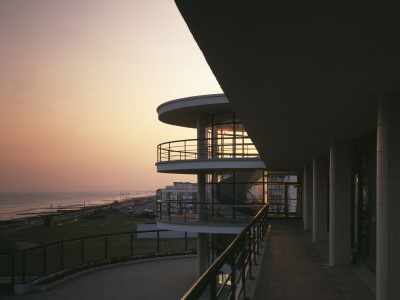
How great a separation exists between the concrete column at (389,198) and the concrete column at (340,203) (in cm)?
504

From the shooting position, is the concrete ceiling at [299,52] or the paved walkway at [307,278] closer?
the concrete ceiling at [299,52]

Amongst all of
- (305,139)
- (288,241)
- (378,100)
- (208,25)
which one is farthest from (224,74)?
(288,241)

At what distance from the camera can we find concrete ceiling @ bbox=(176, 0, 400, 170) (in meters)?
2.99

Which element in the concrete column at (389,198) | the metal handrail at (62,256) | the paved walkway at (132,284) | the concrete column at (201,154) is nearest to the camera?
the concrete column at (389,198)

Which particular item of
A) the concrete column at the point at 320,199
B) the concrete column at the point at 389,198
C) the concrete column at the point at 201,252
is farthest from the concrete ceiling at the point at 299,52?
the concrete column at the point at 201,252

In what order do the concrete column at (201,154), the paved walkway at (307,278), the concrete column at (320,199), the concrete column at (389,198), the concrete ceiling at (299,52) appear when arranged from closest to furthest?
the concrete ceiling at (299,52) → the concrete column at (389,198) → the paved walkway at (307,278) → the concrete column at (320,199) → the concrete column at (201,154)

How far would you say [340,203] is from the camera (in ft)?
37.1

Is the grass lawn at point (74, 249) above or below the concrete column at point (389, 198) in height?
below

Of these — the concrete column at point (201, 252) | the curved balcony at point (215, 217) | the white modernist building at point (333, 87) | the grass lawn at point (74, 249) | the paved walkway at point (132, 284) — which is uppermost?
the white modernist building at point (333, 87)

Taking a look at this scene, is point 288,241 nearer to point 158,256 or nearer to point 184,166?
point 184,166

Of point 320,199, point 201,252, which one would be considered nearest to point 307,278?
point 320,199

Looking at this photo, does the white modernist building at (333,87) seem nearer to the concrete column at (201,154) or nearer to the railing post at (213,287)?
the railing post at (213,287)

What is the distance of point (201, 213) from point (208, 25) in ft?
61.7

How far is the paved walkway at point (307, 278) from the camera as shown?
7488mm
